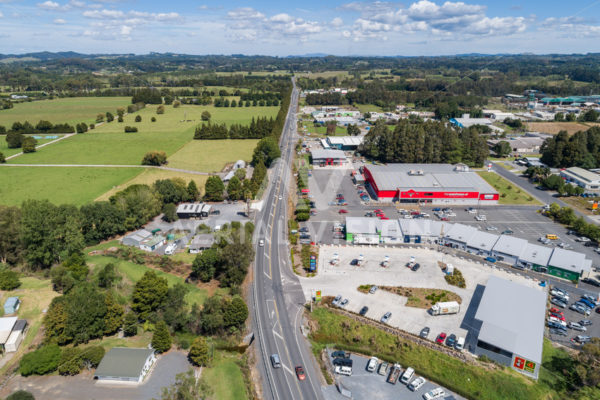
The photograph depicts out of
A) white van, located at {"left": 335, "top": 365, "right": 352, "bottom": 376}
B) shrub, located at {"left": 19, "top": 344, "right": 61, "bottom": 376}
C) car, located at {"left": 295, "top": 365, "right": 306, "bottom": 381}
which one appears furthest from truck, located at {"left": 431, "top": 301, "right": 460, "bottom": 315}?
shrub, located at {"left": 19, "top": 344, "right": 61, "bottom": 376}

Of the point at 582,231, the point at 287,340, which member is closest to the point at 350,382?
the point at 287,340

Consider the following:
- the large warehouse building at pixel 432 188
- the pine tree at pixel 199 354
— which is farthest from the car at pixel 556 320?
the pine tree at pixel 199 354

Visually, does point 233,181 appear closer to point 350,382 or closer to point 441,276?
point 441,276

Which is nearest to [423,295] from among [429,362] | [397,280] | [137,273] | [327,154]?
[397,280]

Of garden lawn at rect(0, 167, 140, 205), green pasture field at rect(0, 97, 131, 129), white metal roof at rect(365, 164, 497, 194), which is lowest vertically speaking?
garden lawn at rect(0, 167, 140, 205)

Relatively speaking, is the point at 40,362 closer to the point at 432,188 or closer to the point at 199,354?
the point at 199,354

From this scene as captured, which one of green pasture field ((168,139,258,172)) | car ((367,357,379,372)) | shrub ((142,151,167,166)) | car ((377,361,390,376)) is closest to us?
car ((377,361,390,376))

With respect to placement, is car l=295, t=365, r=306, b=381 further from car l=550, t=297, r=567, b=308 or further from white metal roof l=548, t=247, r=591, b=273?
white metal roof l=548, t=247, r=591, b=273
